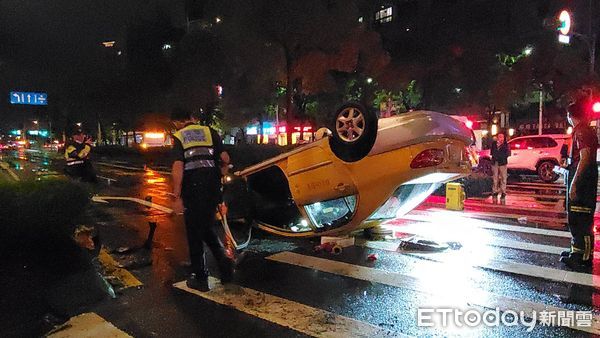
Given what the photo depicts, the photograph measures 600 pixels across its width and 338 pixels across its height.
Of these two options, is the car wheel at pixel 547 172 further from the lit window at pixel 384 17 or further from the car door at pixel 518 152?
the lit window at pixel 384 17

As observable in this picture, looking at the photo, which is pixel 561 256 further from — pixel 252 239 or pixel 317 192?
pixel 252 239

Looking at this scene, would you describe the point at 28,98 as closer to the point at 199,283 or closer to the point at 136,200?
the point at 136,200

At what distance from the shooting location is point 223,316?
4.20 m

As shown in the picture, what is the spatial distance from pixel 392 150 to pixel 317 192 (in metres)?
1.14

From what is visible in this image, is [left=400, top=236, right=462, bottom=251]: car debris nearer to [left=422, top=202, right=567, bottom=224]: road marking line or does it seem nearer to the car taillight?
the car taillight

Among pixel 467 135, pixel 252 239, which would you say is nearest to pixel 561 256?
pixel 467 135

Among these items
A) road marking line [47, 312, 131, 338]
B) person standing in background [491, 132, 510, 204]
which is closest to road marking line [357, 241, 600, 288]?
road marking line [47, 312, 131, 338]

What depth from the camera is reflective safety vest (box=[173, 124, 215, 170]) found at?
4.92 m

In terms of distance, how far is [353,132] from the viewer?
5461 mm

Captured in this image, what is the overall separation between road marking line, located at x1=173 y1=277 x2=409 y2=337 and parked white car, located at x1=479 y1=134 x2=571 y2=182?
1596cm

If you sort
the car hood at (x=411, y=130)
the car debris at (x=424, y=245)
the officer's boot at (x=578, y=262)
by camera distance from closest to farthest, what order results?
the car hood at (x=411, y=130)
the officer's boot at (x=578, y=262)
the car debris at (x=424, y=245)

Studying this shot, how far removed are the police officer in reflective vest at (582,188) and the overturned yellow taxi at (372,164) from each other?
1.26 metres

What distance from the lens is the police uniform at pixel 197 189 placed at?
489cm

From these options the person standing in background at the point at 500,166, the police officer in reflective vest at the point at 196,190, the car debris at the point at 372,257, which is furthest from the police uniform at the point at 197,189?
the person standing in background at the point at 500,166
